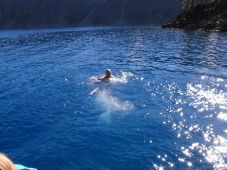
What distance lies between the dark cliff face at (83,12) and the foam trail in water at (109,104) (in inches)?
5128

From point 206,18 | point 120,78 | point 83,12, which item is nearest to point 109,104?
point 120,78

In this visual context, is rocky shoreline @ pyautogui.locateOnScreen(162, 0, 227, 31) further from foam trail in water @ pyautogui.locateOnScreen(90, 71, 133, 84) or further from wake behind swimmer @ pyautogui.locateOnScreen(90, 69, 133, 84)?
wake behind swimmer @ pyautogui.locateOnScreen(90, 69, 133, 84)

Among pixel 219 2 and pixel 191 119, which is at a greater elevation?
pixel 219 2

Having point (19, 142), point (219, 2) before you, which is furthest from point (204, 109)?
point (219, 2)

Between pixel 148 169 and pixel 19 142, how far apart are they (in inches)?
256

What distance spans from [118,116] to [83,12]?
6288 inches

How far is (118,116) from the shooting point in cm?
1778

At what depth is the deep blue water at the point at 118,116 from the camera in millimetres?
13315

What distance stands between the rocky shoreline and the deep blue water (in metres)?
41.7

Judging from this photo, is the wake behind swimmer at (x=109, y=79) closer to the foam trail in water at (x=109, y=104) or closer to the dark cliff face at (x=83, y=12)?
the foam trail in water at (x=109, y=104)

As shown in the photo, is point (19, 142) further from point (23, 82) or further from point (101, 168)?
point (23, 82)

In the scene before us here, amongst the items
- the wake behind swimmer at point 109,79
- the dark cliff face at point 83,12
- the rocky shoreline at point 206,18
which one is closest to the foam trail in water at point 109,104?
Result: the wake behind swimmer at point 109,79

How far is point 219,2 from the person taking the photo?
8162 cm

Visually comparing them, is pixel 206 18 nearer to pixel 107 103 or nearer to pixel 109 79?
pixel 109 79
